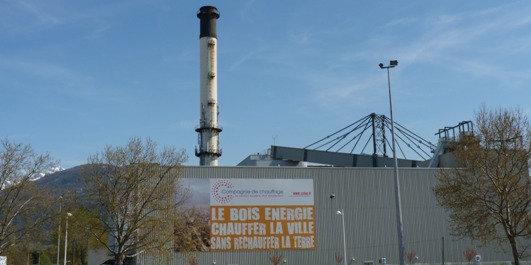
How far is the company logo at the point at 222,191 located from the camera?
55250mm

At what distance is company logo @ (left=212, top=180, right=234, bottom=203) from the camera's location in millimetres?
55250

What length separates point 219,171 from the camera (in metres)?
56.2

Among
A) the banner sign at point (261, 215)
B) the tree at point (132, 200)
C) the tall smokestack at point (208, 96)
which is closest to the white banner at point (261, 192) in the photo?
the banner sign at point (261, 215)

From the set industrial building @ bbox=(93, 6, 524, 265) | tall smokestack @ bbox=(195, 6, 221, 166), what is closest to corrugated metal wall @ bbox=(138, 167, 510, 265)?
industrial building @ bbox=(93, 6, 524, 265)

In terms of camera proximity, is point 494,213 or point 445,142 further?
point 445,142

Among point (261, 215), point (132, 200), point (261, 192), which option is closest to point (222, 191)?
point (261, 192)

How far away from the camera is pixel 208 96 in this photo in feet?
252

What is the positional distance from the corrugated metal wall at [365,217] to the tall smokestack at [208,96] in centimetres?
1991

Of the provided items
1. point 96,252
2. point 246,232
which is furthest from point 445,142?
point 96,252

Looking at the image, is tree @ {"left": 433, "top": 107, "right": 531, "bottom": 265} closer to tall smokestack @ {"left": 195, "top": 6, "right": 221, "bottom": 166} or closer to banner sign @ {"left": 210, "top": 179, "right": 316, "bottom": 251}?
banner sign @ {"left": 210, "top": 179, "right": 316, "bottom": 251}

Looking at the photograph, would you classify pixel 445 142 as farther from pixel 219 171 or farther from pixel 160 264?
pixel 160 264

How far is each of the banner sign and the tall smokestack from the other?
19970mm

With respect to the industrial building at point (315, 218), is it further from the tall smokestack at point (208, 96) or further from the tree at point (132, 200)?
the tall smokestack at point (208, 96)

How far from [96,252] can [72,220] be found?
23.5 meters
